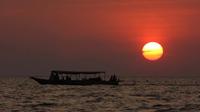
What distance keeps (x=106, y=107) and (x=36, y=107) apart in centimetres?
641

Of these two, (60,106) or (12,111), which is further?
(60,106)

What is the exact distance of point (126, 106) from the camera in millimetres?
50281

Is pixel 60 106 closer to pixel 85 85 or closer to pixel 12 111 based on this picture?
pixel 12 111

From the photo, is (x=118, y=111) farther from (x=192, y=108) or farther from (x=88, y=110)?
(x=192, y=108)

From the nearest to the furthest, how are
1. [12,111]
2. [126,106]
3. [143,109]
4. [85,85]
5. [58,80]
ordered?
[12,111] < [143,109] < [126,106] < [58,80] < [85,85]

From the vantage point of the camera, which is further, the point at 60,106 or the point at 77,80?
the point at 77,80

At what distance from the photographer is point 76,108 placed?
4756 centimetres

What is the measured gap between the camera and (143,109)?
153ft

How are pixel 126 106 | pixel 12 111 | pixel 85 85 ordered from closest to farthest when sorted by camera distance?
pixel 12 111
pixel 126 106
pixel 85 85

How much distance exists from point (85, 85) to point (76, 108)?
207ft

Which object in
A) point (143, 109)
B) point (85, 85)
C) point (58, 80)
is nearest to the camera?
point (143, 109)

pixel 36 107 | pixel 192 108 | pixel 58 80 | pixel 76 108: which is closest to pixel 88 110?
pixel 76 108

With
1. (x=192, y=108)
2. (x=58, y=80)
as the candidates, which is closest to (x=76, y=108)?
(x=192, y=108)

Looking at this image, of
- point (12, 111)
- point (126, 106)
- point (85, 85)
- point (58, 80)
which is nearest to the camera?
point (12, 111)
